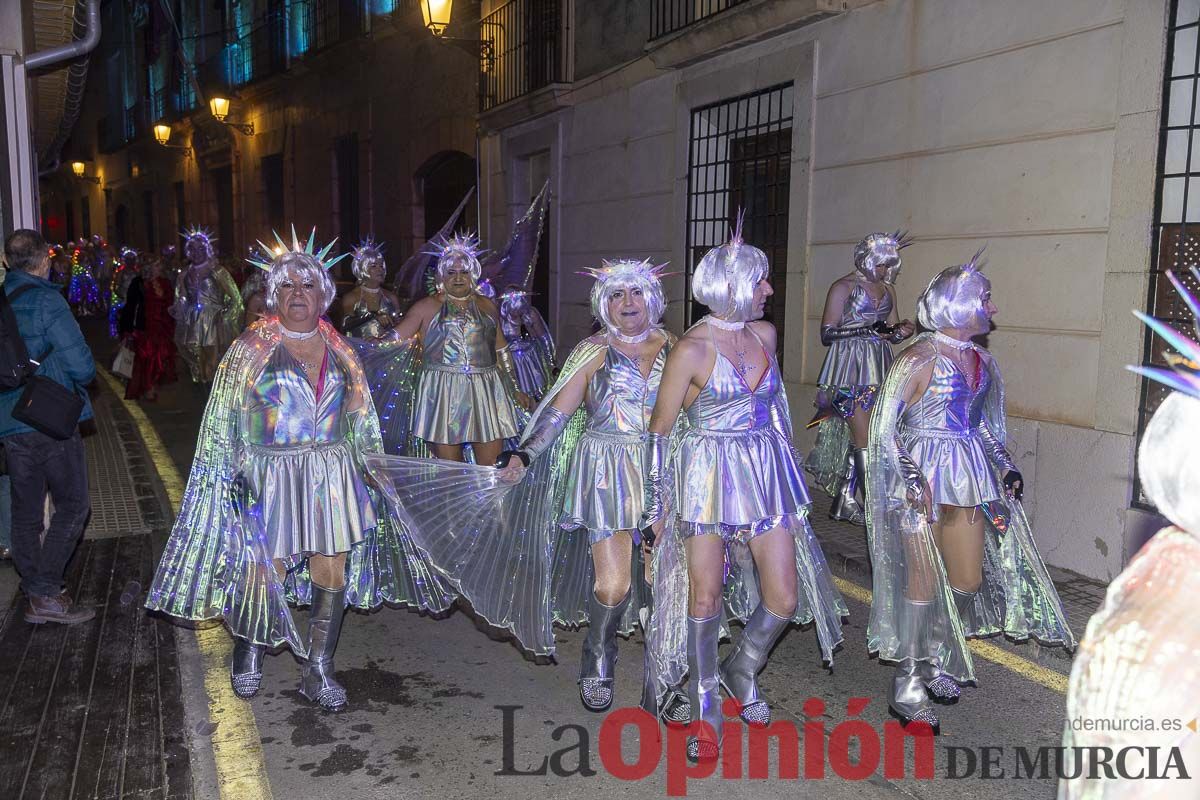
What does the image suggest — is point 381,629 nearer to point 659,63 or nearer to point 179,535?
point 179,535

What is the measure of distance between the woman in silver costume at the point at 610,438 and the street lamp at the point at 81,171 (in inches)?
1799

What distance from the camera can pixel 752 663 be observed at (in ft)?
14.0

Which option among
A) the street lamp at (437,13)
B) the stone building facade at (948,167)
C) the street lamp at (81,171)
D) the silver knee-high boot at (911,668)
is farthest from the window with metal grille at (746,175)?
the street lamp at (81,171)

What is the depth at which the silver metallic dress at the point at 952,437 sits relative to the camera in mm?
4376

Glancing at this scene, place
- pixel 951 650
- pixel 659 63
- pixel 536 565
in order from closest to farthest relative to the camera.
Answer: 1. pixel 951 650
2. pixel 536 565
3. pixel 659 63

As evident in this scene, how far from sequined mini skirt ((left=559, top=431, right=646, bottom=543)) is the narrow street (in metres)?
0.89

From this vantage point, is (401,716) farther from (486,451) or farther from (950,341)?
(950,341)

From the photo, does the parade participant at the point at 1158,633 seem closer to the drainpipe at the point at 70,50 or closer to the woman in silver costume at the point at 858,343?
the woman in silver costume at the point at 858,343

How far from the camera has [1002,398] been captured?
15.3 ft

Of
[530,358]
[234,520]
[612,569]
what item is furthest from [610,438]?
[530,358]

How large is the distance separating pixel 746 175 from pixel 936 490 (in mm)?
6832

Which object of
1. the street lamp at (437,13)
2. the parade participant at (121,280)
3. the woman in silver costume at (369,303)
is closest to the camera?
the woman in silver costume at (369,303)

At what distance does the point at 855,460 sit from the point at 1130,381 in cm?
209

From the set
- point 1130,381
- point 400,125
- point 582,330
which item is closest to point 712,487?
point 1130,381
